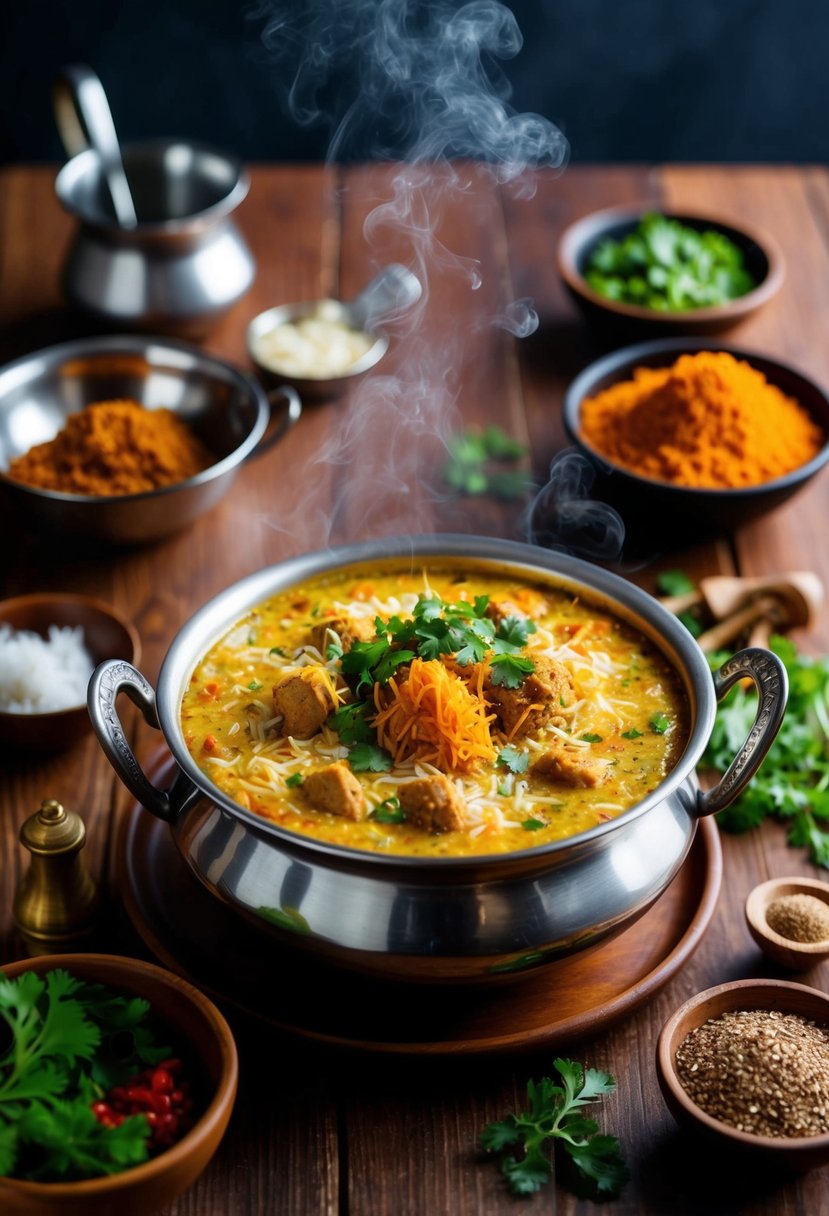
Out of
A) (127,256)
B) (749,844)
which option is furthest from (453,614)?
(127,256)

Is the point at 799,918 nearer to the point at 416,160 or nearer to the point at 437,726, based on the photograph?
the point at 437,726

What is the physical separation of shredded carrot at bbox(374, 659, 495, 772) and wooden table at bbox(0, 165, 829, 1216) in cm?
49

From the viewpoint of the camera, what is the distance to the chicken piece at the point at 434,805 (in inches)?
95.0

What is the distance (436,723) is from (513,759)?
165 mm

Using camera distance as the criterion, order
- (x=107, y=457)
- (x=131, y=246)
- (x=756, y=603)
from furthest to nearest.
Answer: (x=131, y=246), (x=107, y=457), (x=756, y=603)

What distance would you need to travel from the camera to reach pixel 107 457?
3.80 meters

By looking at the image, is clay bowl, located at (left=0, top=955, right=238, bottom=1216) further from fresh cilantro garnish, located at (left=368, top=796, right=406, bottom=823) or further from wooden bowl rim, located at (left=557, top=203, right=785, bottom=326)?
wooden bowl rim, located at (left=557, top=203, right=785, bottom=326)

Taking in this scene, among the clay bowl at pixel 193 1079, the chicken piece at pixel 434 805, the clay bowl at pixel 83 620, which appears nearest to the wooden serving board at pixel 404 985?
the clay bowl at pixel 193 1079

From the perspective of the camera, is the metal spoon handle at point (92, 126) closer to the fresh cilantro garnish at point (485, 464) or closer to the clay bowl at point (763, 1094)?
the fresh cilantro garnish at point (485, 464)

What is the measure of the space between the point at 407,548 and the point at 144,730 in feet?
2.60

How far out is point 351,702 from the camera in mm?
2678

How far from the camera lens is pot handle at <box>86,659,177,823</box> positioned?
8.27 feet

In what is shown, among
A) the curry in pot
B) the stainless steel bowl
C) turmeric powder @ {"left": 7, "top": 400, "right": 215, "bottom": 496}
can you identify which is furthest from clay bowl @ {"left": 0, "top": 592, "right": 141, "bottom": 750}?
the curry in pot

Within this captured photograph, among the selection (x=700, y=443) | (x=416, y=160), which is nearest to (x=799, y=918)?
(x=700, y=443)
